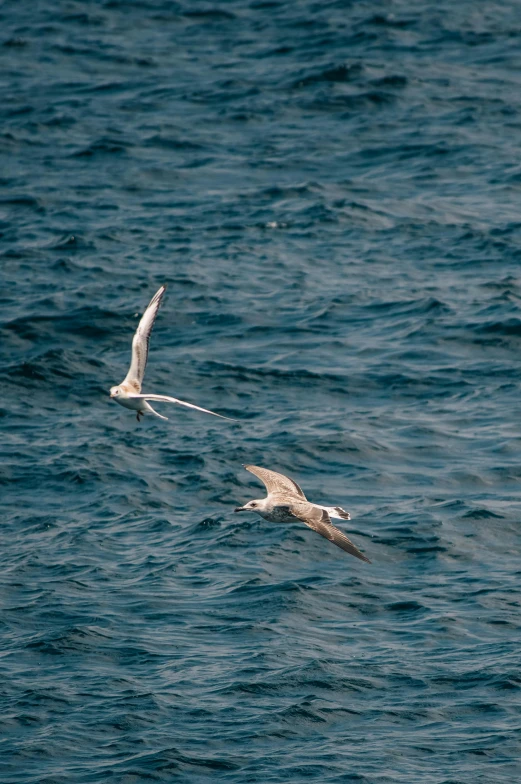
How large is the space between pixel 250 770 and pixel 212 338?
43.6 feet

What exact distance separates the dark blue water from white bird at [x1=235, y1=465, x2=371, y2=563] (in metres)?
2.97

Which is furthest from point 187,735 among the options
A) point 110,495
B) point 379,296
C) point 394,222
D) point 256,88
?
point 256,88

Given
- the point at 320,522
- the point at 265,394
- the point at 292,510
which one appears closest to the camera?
the point at 320,522

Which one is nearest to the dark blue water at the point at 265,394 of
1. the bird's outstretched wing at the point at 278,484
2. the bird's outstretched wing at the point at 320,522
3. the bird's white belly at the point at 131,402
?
the bird's outstretched wing at the point at 278,484

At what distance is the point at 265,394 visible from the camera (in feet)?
87.7

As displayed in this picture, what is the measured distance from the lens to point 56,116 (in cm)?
4109

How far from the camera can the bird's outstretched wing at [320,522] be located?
50.1 ft

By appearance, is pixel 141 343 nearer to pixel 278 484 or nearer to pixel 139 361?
pixel 139 361

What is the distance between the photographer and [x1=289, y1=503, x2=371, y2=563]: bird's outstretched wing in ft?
50.1

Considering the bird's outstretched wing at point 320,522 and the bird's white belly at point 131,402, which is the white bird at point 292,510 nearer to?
the bird's outstretched wing at point 320,522

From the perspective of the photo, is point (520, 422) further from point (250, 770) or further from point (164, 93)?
point (164, 93)

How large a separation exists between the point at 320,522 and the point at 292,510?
68 centimetres

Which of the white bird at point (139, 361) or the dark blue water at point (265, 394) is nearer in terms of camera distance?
the white bird at point (139, 361)

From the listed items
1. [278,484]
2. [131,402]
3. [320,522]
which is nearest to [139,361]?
[131,402]
